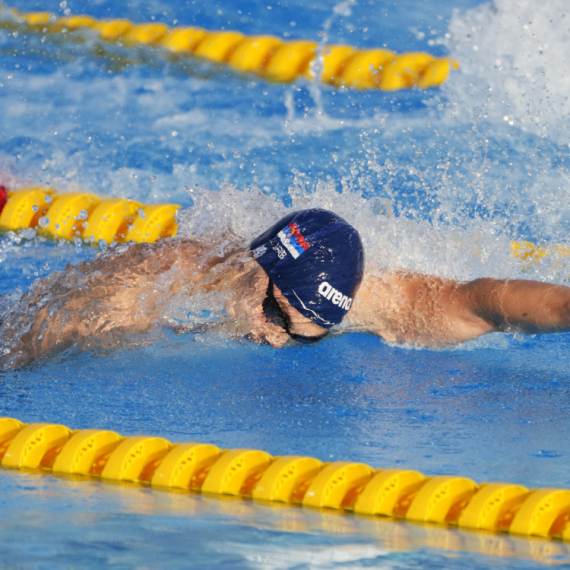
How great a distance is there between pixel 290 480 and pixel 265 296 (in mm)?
921

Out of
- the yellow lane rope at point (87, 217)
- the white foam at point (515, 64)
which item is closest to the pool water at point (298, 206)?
the white foam at point (515, 64)

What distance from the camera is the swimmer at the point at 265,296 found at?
2963mm

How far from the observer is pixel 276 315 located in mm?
3049

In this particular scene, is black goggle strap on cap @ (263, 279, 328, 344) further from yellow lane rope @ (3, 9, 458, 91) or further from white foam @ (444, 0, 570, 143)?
yellow lane rope @ (3, 9, 458, 91)

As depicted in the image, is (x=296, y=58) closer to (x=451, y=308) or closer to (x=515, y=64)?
(x=515, y=64)

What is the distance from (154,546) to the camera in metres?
1.90

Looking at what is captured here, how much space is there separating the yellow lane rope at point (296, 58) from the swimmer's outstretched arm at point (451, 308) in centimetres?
298

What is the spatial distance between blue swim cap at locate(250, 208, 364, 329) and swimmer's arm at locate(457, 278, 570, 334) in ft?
1.42

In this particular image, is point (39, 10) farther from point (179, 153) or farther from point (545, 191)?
point (545, 191)

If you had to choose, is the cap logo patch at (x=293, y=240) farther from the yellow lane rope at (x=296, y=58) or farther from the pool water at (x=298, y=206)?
the yellow lane rope at (x=296, y=58)

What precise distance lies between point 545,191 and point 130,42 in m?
3.52

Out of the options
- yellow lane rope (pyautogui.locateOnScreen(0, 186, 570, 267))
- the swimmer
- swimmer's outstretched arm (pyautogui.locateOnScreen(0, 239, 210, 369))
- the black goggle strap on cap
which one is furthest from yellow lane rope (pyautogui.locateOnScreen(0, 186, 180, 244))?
the black goggle strap on cap

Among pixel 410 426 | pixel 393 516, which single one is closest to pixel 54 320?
pixel 410 426

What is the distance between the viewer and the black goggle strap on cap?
3028mm
